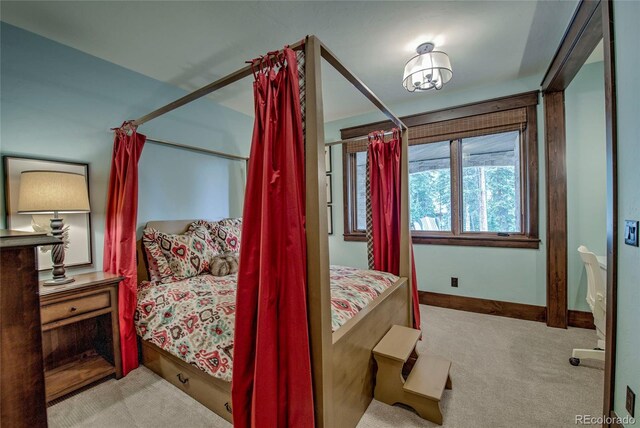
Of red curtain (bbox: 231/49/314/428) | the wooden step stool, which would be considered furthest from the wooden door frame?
red curtain (bbox: 231/49/314/428)

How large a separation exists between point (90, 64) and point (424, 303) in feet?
14.0

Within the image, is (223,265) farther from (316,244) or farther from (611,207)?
(611,207)

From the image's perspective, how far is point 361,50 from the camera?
230 centimetres

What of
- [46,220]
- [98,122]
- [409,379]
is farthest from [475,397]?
[98,122]

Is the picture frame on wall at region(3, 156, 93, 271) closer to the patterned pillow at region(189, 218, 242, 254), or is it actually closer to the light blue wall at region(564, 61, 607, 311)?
the patterned pillow at region(189, 218, 242, 254)

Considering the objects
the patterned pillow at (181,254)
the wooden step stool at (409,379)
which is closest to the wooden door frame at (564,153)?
the wooden step stool at (409,379)

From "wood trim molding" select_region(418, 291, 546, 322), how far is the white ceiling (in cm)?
249

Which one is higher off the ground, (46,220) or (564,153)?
(564,153)

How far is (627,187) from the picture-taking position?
1247 mm

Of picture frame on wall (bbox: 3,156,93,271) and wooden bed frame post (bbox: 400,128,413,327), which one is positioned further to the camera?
wooden bed frame post (bbox: 400,128,413,327)

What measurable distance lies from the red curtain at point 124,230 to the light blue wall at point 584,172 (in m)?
4.01

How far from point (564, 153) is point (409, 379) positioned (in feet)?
8.71

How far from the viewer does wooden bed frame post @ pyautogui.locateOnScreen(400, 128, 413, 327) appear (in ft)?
7.98
